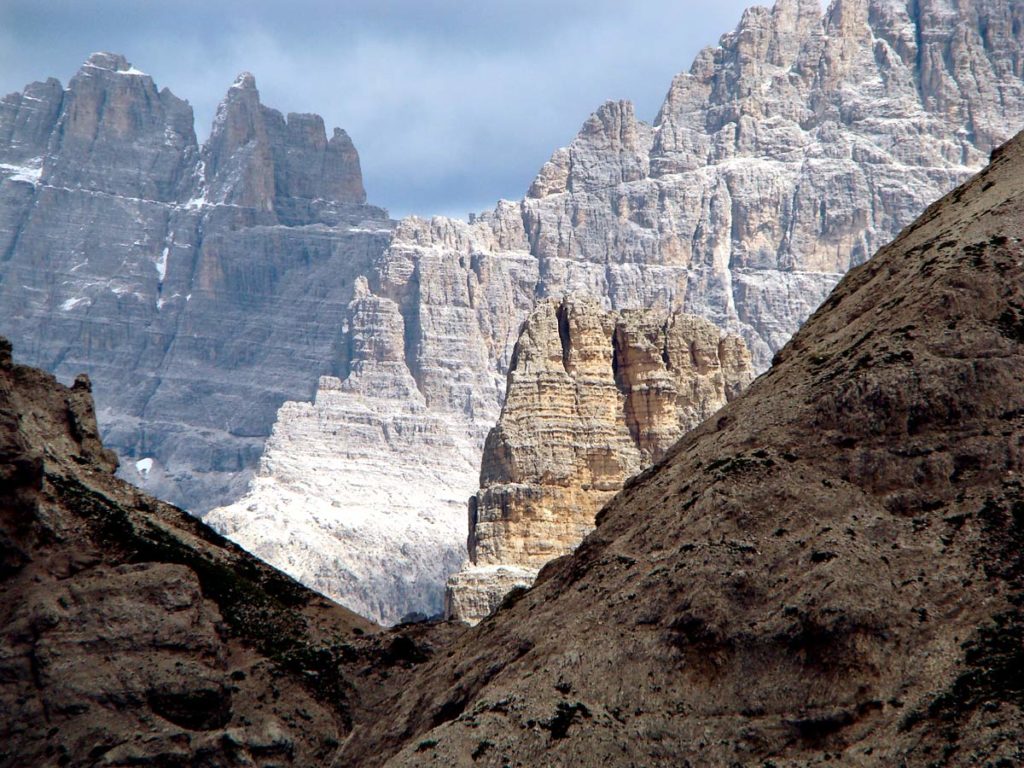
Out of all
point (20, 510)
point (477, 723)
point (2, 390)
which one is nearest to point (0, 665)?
point (20, 510)

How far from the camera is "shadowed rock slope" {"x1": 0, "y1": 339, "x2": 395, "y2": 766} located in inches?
1091

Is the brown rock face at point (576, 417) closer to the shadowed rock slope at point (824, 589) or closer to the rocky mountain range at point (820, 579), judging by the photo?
the rocky mountain range at point (820, 579)

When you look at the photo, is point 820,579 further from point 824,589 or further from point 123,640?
point 123,640

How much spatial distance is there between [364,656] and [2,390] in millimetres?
10243

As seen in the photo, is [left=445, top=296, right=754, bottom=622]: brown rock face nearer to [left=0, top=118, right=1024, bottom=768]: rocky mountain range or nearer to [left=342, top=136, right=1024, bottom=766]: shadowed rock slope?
[left=0, top=118, right=1024, bottom=768]: rocky mountain range

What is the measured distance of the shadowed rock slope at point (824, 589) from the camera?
15844 mm

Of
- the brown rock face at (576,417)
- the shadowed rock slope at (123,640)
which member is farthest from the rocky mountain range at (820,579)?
the brown rock face at (576,417)

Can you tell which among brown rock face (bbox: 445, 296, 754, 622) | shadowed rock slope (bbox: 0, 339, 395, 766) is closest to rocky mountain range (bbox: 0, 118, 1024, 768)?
shadowed rock slope (bbox: 0, 339, 395, 766)

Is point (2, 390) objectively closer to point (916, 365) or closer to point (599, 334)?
point (916, 365)

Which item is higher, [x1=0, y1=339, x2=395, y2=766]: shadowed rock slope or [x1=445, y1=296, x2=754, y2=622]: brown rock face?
[x1=445, y1=296, x2=754, y2=622]: brown rock face

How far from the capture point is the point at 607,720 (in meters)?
17.0

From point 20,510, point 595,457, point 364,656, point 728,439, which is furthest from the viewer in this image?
point 595,457

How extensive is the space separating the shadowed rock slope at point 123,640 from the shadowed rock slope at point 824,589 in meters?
9.10

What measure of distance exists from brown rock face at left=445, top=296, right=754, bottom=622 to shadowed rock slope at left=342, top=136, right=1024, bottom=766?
101118 millimetres
